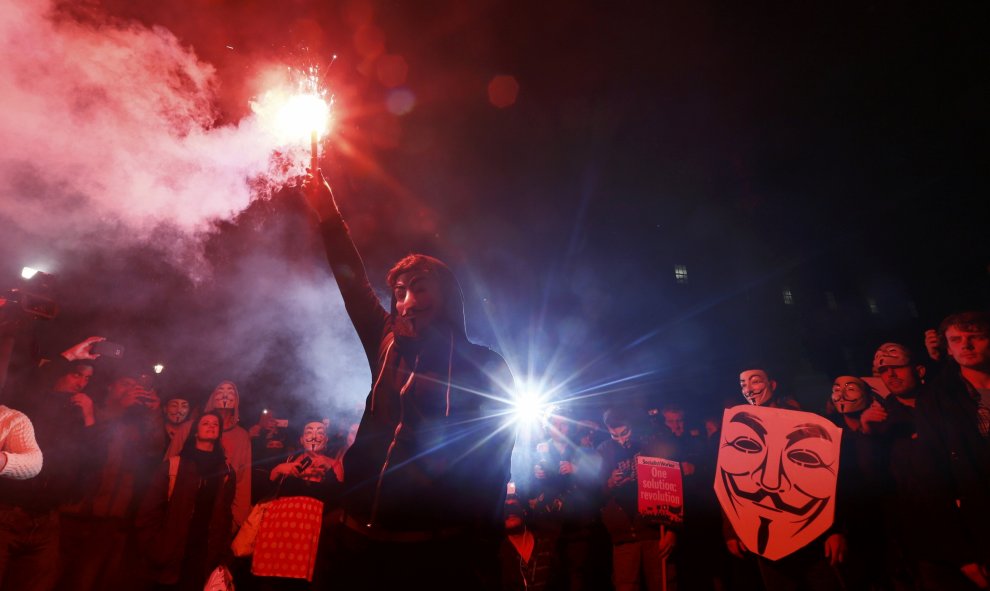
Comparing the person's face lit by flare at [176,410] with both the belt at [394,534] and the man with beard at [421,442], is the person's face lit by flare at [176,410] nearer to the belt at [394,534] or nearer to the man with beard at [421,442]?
the man with beard at [421,442]

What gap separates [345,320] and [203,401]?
465cm

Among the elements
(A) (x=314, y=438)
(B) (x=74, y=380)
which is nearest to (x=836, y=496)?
(A) (x=314, y=438)

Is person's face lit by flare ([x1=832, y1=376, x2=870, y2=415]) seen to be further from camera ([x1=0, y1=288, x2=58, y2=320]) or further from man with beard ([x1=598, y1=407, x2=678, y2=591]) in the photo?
camera ([x1=0, y1=288, x2=58, y2=320])

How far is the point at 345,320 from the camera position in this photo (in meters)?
13.0

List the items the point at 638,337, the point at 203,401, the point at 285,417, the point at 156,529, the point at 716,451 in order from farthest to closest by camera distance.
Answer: the point at 638,337 → the point at 285,417 → the point at 203,401 → the point at 156,529 → the point at 716,451

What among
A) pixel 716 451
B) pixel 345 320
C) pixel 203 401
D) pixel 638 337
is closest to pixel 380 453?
pixel 716 451

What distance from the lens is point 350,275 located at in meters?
2.25

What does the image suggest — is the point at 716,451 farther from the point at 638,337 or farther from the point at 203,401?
the point at 638,337

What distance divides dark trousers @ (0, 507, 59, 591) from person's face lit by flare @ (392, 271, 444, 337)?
556 centimetres

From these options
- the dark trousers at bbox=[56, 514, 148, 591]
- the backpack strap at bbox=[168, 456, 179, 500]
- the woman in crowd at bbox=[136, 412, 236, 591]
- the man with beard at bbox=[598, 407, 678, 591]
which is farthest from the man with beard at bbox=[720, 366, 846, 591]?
the dark trousers at bbox=[56, 514, 148, 591]

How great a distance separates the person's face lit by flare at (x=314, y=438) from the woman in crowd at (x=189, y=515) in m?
1.21

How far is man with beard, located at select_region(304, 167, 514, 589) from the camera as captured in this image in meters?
1.67

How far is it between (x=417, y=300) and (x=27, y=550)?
589 centimetres

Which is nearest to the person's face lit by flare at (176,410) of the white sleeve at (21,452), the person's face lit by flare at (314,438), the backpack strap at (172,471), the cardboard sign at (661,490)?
the backpack strap at (172,471)
